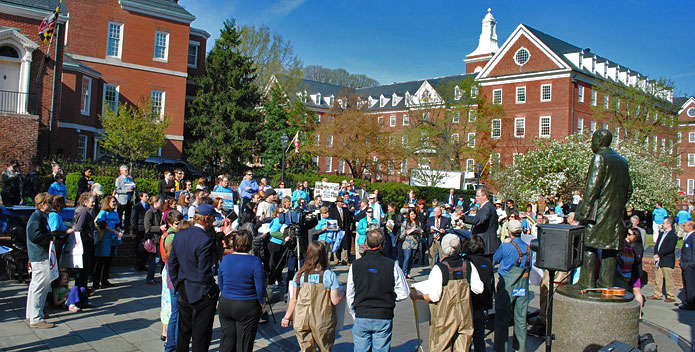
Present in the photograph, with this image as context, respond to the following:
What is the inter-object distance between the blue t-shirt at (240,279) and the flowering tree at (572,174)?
28.3 m

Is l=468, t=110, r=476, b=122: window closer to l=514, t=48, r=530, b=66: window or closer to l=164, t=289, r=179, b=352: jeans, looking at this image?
l=514, t=48, r=530, b=66: window

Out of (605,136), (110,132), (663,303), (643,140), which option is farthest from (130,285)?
(643,140)

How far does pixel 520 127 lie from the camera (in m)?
52.5

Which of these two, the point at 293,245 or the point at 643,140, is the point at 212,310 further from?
the point at 643,140

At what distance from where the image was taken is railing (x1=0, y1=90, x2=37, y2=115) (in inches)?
925

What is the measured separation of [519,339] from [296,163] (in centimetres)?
3301

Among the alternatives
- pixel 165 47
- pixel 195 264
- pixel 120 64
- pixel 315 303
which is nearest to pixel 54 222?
pixel 195 264

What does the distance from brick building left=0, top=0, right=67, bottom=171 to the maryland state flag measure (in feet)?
1.78

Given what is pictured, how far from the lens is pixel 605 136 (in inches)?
303

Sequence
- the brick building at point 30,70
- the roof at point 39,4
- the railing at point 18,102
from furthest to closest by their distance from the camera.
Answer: the roof at point 39,4
the railing at point 18,102
the brick building at point 30,70

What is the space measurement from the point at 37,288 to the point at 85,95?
87.5ft

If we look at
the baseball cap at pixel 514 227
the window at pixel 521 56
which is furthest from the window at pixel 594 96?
the baseball cap at pixel 514 227

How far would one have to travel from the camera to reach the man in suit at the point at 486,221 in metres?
8.95

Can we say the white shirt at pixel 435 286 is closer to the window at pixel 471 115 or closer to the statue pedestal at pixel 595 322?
the statue pedestal at pixel 595 322
